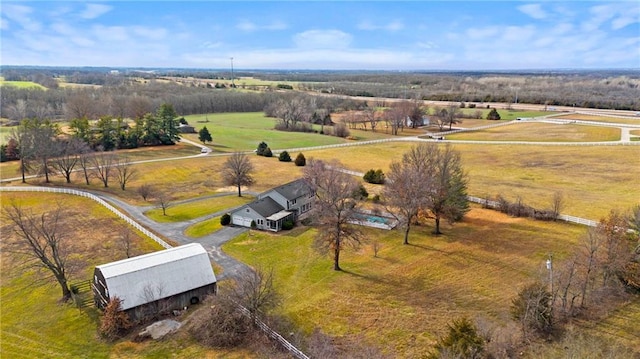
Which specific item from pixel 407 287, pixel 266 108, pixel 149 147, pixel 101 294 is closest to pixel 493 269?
pixel 407 287

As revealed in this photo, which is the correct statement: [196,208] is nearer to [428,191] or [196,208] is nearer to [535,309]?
[428,191]

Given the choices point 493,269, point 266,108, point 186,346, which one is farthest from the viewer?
point 266,108

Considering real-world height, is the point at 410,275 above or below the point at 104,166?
below

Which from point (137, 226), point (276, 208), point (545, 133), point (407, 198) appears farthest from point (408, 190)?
point (545, 133)

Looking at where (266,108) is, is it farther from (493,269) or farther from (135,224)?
(493,269)

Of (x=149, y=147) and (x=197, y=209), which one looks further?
(x=149, y=147)

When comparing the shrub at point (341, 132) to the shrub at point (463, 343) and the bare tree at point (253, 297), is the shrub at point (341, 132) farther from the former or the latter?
the shrub at point (463, 343)
